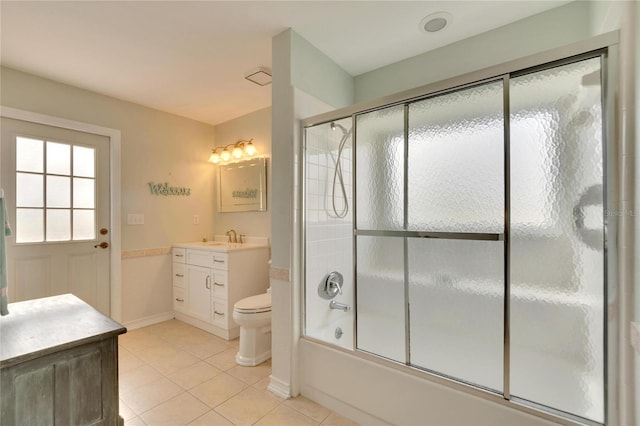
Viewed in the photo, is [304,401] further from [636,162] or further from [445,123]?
[636,162]

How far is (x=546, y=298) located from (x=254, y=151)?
9.60ft

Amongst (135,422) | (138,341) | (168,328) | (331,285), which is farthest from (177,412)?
(168,328)

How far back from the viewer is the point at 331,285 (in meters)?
2.16

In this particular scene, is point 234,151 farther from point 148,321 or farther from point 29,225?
point 148,321

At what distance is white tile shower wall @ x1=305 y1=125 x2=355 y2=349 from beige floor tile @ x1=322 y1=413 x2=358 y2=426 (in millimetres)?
413

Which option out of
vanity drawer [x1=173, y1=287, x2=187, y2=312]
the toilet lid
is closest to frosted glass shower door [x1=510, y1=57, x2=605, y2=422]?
the toilet lid

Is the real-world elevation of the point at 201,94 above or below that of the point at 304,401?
above

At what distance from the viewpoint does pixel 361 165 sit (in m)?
1.87

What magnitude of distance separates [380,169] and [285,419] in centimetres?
160

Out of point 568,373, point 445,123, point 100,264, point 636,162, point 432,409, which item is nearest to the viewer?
point 636,162

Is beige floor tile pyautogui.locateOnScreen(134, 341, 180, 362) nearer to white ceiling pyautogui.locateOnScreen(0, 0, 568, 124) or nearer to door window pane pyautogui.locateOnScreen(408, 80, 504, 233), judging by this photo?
door window pane pyautogui.locateOnScreen(408, 80, 504, 233)

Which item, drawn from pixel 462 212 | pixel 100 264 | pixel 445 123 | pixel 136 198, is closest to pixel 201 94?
pixel 136 198

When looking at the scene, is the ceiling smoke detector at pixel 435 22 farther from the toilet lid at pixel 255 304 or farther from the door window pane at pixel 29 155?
the door window pane at pixel 29 155

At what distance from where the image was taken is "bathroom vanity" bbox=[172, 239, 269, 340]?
281 centimetres
